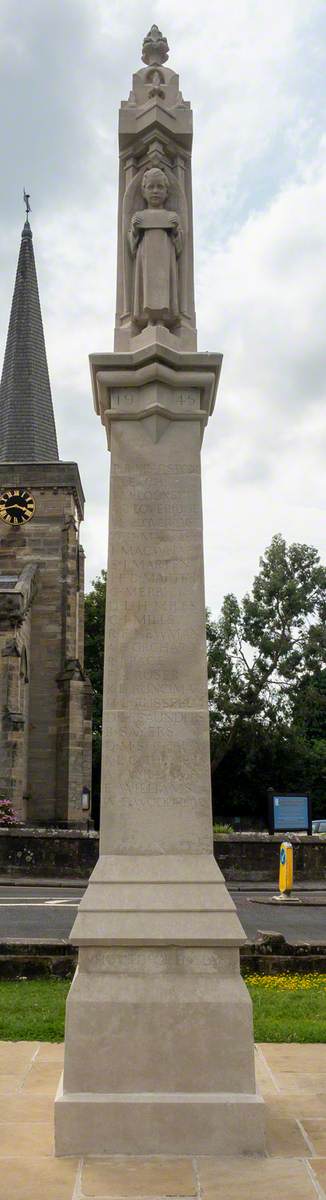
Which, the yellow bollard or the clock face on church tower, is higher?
the clock face on church tower

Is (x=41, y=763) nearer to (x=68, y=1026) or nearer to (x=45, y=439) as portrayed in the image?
(x=45, y=439)

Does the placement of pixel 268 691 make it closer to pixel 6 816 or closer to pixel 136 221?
pixel 6 816

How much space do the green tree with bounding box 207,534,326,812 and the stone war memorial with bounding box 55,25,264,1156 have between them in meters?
39.6

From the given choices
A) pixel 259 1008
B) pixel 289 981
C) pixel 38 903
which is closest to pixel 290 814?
pixel 38 903

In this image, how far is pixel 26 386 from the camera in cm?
4406

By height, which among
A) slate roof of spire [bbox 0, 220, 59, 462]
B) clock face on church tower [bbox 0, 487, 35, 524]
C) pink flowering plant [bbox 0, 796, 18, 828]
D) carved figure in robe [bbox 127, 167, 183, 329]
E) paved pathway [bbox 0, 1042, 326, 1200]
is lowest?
paved pathway [bbox 0, 1042, 326, 1200]

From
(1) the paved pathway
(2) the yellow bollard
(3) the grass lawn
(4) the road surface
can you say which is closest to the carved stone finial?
(1) the paved pathway

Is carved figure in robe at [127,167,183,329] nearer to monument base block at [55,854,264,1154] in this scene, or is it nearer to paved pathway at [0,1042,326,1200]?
monument base block at [55,854,264,1154]

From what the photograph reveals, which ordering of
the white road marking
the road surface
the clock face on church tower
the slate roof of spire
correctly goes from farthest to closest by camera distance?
the slate roof of spire → the clock face on church tower → the white road marking → the road surface

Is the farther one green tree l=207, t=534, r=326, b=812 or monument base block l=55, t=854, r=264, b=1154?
green tree l=207, t=534, r=326, b=812

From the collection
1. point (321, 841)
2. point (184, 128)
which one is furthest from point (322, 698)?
point (184, 128)

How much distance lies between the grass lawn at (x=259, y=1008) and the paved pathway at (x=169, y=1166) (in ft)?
4.32

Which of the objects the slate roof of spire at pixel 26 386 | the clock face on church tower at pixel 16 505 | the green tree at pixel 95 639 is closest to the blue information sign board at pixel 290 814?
the clock face on church tower at pixel 16 505

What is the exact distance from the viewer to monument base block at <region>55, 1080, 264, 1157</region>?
14.3 feet
